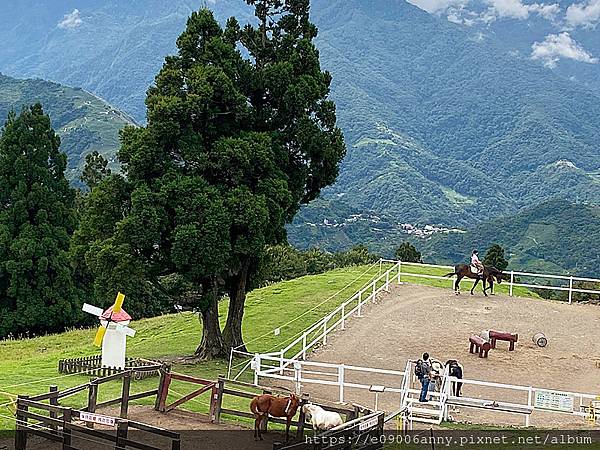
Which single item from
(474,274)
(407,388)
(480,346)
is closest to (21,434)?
(407,388)

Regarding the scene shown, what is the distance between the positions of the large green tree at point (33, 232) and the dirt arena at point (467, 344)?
55.4 feet

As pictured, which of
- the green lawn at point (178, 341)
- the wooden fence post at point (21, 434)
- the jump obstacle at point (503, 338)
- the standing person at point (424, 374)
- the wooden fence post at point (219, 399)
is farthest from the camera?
the jump obstacle at point (503, 338)

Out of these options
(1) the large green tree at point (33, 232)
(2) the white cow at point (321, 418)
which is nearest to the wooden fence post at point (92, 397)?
(2) the white cow at point (321, 418)

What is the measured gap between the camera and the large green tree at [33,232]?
131ft

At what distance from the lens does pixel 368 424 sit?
14.0 metres

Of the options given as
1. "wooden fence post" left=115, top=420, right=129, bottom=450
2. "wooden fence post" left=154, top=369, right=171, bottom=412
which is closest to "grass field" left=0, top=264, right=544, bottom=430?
"wooden fence post" left=154, top=369, right=171, bottom=412

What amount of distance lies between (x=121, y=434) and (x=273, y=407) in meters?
3.19

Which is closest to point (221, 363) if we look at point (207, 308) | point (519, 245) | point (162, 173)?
point (207, 308)

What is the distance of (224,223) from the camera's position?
2219 cm

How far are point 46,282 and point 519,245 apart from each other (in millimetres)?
99854

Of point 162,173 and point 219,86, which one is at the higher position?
point 219,86

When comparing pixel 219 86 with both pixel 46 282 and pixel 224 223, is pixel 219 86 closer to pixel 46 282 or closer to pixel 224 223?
pixel 224 223

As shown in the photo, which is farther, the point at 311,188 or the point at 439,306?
the point at 439,306

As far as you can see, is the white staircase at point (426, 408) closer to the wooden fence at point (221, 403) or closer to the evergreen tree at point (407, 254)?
the wooden fence at point (221, 403)
